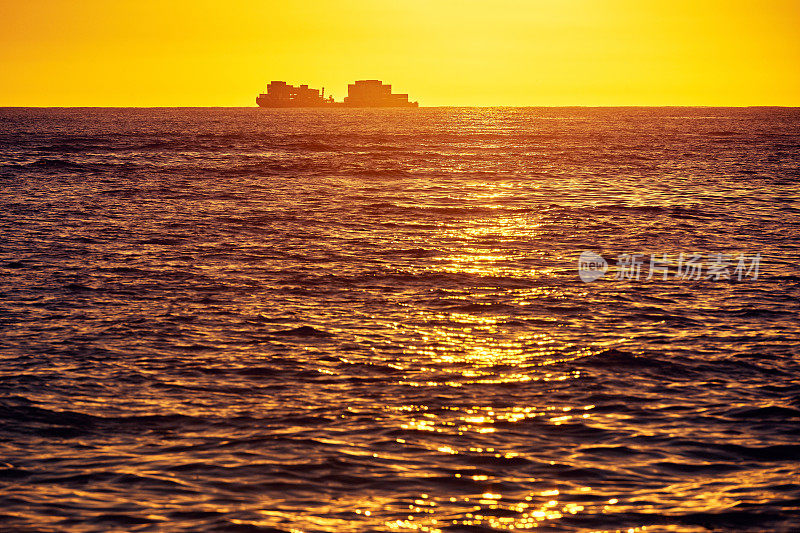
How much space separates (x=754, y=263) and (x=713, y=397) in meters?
14.9

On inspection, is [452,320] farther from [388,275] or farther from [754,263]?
[754,263]

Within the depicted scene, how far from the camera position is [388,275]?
86.2ft

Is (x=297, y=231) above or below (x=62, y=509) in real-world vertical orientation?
above

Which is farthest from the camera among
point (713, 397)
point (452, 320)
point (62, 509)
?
point (452, 320)

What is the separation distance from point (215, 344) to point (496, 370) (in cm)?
616

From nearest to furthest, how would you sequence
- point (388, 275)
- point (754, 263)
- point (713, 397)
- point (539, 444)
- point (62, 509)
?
1. point (62, 509)
2. point (539, 444)
3. point (713, 397)
4. point (388, 275)
5. point (754, 263)

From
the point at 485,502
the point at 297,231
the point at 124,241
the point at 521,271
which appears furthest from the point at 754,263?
the point at 124,241

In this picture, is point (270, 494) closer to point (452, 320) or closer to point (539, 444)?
point (539, 444)

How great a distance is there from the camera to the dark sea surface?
10852 mm

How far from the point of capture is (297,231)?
3669 cm

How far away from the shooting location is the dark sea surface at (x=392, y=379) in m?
10.9

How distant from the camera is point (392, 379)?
51.7 ft

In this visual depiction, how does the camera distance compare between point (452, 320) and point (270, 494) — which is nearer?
point (270, 494)

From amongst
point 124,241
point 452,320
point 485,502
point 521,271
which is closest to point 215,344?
point 452,320
